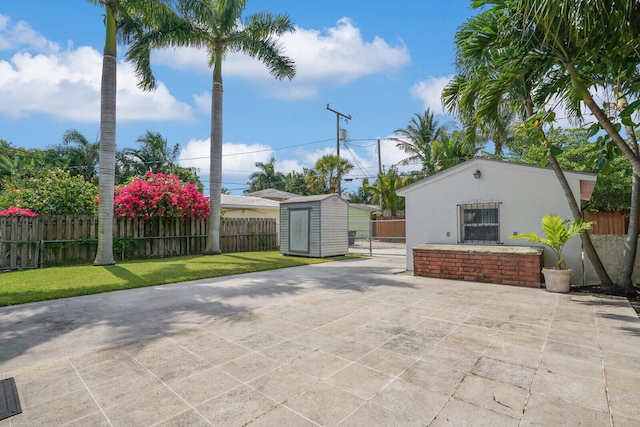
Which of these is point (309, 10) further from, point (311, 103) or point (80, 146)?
point (80, 146)

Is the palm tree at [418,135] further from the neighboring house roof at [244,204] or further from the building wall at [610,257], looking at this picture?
the building wall at [610,257]

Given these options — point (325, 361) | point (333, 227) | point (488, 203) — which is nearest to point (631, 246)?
point (488, 203)

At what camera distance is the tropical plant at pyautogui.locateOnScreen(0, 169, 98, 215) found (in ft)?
32.1

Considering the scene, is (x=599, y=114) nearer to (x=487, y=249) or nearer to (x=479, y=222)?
(x=487, y=249)

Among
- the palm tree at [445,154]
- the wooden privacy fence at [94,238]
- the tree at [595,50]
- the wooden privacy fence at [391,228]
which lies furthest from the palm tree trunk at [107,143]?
the palm tree at [445,154]

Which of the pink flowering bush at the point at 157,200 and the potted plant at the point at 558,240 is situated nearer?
the potted plant at the point at 558,240

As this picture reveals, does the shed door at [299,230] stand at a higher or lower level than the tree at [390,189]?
lower

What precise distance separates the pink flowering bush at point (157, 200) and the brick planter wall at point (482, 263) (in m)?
9.22

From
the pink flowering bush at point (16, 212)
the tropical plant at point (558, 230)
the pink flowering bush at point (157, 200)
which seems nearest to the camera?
the tropical plant at point (558, 230)

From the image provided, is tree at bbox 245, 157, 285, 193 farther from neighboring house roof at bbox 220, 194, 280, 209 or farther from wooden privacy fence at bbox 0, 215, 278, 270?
wooden privacy fence at bbox 0, 215, 278, 270

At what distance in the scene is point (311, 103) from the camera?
20.5m

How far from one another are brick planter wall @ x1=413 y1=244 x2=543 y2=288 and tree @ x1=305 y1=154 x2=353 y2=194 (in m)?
15.2

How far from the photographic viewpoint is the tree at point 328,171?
73.2 ft

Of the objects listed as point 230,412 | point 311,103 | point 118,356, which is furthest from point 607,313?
point 311,103
